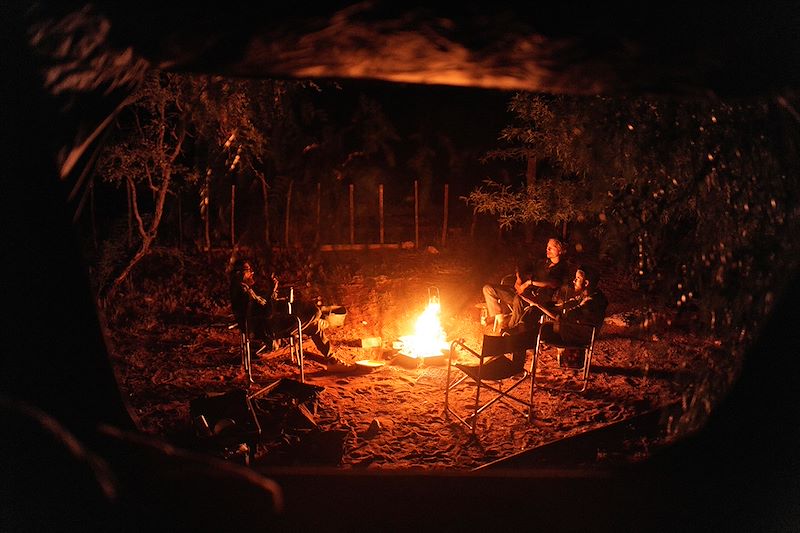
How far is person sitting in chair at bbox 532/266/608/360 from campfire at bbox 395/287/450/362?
156 cm

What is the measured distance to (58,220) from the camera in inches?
71.2

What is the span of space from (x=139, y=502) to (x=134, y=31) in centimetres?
160

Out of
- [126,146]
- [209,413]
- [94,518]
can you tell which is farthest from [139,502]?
[126,146]

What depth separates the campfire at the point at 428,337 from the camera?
7555 mm

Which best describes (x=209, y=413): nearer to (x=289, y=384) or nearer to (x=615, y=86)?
(x=289, y=384)

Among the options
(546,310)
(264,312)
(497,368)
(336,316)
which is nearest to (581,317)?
(546,310)

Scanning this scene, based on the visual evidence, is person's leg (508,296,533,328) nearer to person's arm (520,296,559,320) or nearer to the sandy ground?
person's arm (520,296,559,320)

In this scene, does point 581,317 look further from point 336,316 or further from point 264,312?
point 264,312

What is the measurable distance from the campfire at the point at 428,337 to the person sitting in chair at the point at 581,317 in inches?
61.6

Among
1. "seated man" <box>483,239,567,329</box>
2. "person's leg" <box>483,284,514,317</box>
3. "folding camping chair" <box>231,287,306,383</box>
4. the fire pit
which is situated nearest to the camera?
"folding camping chair" <box>231,287,306,383</box>

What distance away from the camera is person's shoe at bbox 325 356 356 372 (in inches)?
283

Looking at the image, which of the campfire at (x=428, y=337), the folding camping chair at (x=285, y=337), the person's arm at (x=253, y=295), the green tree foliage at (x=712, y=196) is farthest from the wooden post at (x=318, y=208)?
the green tree foliage at (x=712, y=196)

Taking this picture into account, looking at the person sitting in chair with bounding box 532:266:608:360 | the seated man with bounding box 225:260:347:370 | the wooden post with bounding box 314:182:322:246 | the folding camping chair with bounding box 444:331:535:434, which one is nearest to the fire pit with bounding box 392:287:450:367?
the seated man with bounding box 225:260:347:370

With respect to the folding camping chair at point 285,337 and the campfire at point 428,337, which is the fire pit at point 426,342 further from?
the folding camping chair at point 285,337
